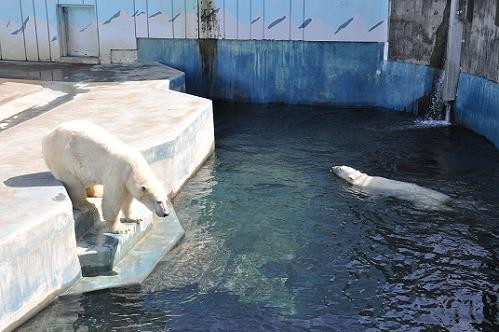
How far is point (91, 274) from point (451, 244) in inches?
152

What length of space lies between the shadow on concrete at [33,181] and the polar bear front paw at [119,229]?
2.20ft

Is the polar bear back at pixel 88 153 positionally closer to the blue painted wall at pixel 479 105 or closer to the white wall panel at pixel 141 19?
the blue painted wall at pixel 479 105

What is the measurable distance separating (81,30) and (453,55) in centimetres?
844

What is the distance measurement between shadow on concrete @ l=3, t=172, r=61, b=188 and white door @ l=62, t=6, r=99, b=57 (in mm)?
8937

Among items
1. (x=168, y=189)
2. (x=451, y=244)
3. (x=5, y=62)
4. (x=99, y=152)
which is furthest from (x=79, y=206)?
(x=5, y=62)

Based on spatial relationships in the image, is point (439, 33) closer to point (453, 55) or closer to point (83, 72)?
point (453, 55)

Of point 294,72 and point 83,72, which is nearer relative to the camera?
point 83,72

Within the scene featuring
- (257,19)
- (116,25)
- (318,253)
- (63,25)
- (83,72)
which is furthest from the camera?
(63,25)

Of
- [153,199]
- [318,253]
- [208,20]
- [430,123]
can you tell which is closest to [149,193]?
[153,199]

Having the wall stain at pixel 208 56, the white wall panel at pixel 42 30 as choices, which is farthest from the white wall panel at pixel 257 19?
the white wall panel at pixel 42 30

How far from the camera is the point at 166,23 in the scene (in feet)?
45.9

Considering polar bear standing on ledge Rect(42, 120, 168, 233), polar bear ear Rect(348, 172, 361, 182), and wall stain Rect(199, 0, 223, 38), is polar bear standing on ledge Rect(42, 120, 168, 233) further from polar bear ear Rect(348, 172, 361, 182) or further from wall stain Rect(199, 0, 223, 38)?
wall stain Rect(199, 0, 223, 38)

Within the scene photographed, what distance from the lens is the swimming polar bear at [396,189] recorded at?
310 inches

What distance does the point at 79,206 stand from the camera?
6090 mm
